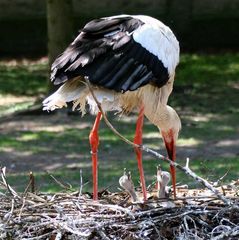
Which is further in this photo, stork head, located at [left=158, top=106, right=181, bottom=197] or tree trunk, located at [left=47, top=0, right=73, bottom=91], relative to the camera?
tree trunk, located at [left=47, top=0, right=73, bottom=91]

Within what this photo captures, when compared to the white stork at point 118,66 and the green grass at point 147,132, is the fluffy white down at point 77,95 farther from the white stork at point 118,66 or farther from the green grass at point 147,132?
the green grass at point 147,132

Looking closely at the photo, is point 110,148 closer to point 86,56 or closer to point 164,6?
point 86,56

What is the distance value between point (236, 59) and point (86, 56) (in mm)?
12390

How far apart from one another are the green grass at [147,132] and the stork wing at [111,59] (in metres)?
1.38

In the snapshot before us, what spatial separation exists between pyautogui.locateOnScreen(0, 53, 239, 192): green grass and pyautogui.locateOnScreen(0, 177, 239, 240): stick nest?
1.73 meters

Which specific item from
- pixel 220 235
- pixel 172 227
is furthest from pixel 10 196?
pixel 220 235

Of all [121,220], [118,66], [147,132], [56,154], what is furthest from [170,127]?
[147,132]

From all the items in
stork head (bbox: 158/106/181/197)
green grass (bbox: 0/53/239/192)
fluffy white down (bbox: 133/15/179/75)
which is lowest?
green grass (bbox: 0/53/239/192)

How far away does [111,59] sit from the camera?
19.8 ft

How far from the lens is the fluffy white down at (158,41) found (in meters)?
6.38

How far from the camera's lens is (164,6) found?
18719mm

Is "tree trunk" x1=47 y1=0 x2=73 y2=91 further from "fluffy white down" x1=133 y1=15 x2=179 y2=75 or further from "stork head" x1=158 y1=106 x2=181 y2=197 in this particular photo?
"fluffy white down" x1=133 y1=15 x2=179 y2=75

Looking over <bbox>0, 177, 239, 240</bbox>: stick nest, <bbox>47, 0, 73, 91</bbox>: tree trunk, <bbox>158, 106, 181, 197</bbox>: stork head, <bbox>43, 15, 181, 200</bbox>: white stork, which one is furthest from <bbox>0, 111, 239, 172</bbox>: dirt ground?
<bbox>0, 177, 239, 240</bbox>: stick nest

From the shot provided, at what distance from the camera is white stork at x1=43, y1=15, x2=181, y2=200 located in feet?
19.5
